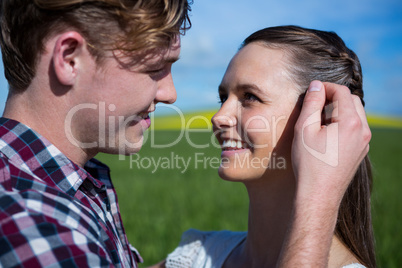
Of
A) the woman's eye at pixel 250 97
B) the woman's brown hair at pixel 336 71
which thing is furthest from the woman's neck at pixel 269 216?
the woman's eye at pixel 250 97

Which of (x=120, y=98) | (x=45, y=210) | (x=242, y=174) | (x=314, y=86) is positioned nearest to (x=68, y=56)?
(x=120, y=98)

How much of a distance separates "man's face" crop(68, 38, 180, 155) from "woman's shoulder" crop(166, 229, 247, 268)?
991 millimetres

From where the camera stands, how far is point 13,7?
6.16ft

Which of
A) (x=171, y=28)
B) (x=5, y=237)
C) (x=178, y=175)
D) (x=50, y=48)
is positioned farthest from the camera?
(x=178, y=175)

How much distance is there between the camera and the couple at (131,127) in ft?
4.95

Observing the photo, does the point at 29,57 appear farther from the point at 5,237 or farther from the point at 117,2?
the point at 5,237

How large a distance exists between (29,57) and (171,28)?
703 mm

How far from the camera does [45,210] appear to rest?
4.67 ft

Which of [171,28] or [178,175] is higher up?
[171,28]

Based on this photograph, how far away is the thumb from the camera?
210 cm

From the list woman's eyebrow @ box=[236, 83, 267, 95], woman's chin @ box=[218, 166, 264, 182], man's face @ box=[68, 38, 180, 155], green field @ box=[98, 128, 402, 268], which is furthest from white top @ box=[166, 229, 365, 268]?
green field @ box=[98, 128, 402, 268]

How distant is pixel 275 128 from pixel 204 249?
103cm

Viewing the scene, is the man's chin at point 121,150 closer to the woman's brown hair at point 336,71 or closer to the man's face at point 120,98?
the man's face at point 120,98

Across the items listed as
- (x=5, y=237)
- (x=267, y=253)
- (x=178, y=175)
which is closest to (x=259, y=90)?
(x=267, y=253)
